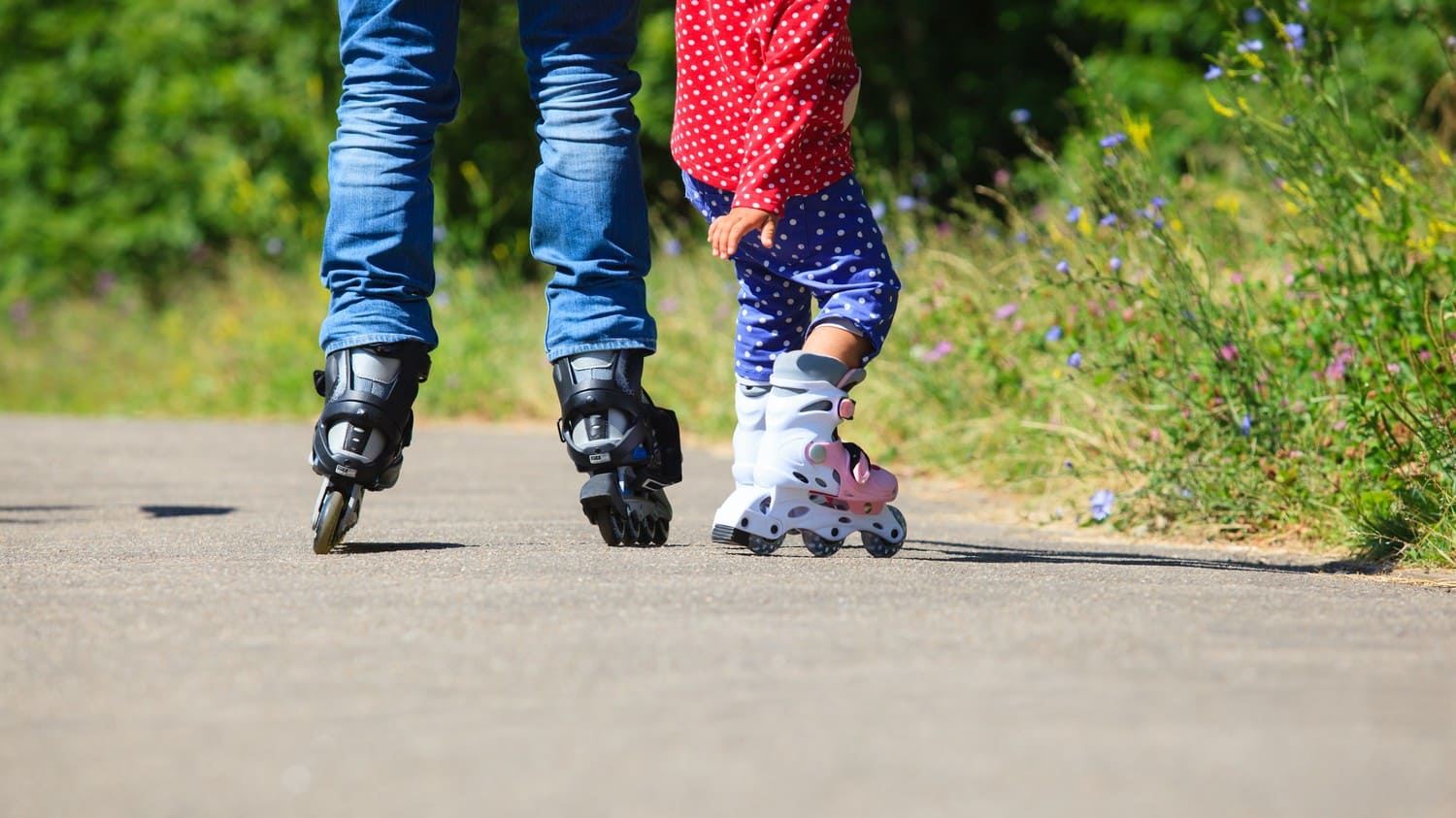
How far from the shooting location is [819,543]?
3.22 metres

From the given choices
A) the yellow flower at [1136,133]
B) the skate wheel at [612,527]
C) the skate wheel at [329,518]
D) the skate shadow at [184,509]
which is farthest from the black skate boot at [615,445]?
the yellow flower at [1136,133]

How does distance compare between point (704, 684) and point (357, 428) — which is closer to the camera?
point (704, 684)

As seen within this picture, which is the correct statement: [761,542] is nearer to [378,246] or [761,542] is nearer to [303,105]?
[378,246]

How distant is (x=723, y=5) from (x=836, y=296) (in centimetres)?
57

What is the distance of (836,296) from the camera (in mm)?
3203

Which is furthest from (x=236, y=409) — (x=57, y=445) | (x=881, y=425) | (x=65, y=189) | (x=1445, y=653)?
(x=1445, y=653)

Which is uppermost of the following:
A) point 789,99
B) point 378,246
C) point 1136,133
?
point 1136,133

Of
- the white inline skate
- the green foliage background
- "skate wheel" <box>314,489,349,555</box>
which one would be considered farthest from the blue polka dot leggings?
the green foliage background

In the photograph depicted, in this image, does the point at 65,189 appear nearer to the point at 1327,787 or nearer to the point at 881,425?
the point at 881,425

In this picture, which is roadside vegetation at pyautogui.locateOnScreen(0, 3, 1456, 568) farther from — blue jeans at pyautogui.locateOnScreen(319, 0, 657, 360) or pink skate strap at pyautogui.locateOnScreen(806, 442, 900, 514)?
blue jeans at pyautogui.locateOnScreen(319, 0, 657, 360)

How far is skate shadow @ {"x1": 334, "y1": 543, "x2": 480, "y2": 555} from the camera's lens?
3328 mm

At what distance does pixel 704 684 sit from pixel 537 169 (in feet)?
5.30

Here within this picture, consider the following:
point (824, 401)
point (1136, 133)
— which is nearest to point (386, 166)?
point (824, 401)

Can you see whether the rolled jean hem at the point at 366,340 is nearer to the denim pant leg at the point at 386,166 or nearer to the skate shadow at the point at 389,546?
the denim pant leg at the point at 386,166
